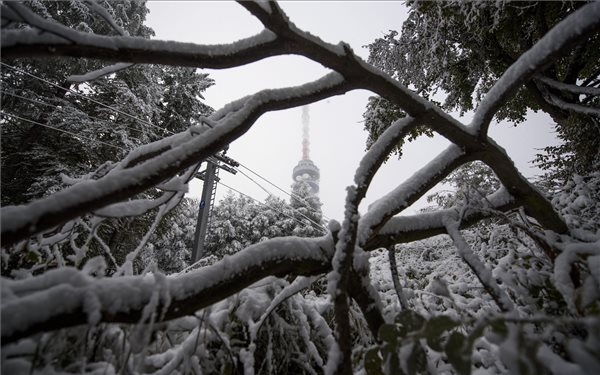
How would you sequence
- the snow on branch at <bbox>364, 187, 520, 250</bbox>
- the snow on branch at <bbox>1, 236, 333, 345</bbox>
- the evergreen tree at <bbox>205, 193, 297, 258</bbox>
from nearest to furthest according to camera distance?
1. the snow on branch at <bbox>1, 236, 333, 345</bbox>
2. the snow on branch at <bbox>364, 187, 520, 250</bbox>
3. the evergreen tree at <bbox>205, 193, 297, 258</bbox>

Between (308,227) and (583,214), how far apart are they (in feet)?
63.9

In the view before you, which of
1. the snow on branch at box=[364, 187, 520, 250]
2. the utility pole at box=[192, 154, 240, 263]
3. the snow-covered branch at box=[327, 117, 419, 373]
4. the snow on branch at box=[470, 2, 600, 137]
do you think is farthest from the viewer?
the utility pole at box=[192, 154, 240, 263]

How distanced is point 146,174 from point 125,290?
44 centimetres

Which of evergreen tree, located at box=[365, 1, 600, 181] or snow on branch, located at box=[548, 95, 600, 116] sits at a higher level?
evergreen tree, located at box=[365, 1, 600, 181]

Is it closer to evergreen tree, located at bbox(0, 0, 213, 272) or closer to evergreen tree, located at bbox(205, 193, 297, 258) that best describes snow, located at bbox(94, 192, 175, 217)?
evergreen tree, located at bbox(0, 0, 213, 272)

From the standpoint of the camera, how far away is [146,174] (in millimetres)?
1165

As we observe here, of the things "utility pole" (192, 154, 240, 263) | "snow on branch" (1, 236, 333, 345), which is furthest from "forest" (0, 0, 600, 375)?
"utility pole" (192, 154, 240, 263)

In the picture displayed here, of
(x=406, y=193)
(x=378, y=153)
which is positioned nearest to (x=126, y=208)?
(x=378, y=153)

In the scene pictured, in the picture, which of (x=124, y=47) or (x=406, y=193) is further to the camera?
(x=406, y=193)

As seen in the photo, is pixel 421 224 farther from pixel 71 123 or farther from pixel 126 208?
pixel 71 123

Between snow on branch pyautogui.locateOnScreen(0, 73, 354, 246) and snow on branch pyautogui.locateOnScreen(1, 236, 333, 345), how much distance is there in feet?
0.65

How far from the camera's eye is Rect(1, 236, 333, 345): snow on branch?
0.88 metres

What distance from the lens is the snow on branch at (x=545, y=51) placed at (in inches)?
56.1

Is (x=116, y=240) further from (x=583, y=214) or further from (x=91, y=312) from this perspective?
(x=583, y=214)
